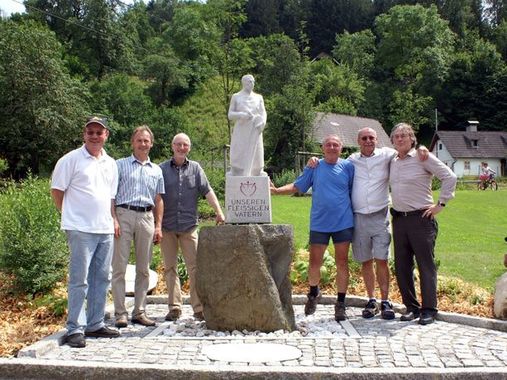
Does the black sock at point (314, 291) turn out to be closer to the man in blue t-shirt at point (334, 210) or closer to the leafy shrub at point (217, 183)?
the man in blue t-shirt at point (334, 210)

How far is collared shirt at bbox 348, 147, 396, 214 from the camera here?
23.2ft

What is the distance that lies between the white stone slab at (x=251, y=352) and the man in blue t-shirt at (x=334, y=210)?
168cm

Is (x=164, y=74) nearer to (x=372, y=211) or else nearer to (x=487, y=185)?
(x=487, y=185)

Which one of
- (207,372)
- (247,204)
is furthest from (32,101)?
(207,372)

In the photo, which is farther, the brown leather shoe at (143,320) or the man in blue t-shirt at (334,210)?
the man in blue t-shirt at (334,210)

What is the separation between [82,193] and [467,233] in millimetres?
11974

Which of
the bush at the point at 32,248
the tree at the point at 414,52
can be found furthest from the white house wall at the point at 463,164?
the bush at the point at 32,248

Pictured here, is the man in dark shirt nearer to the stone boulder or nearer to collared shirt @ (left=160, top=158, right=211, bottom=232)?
collared shirt @ (left=160, top=158, right=211, bottom=232)

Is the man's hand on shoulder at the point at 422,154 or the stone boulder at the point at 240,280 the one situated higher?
the man's hand on shoulder at the point at 422,154

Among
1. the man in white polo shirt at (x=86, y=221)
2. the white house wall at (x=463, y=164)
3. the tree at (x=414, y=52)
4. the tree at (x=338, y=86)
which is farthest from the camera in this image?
the tree at (x=414, y=52)

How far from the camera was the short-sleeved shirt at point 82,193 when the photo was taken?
19.1 feet

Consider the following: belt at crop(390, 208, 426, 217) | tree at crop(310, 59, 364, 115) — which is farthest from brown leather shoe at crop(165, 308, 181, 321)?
tree at crop(310, 59, 364, 115)

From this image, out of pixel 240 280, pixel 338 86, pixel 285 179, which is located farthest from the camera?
pixel 338 86

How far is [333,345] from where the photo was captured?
5703 millimetres
